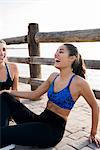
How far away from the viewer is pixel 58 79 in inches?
122

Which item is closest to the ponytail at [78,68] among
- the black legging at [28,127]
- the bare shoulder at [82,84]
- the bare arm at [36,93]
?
the bare shoulder at [82,84]

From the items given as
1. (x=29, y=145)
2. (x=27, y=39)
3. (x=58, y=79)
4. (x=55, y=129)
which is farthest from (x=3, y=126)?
(x=27, y=39)

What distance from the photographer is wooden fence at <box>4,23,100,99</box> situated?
13.7ft

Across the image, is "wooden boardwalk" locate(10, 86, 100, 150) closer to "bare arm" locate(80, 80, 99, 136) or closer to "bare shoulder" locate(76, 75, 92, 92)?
"bare arm" locate(80, 80, 99, 136)

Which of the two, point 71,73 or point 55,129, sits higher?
point 71,73

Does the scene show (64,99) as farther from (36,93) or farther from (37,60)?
(37,60)

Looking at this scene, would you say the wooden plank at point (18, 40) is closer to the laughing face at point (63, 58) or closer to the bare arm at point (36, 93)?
the bare arm at point (36, 93)

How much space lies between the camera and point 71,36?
446cm

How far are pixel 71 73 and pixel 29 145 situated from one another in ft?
2.94

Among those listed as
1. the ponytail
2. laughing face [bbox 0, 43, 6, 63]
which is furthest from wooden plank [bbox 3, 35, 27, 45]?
the ponytail

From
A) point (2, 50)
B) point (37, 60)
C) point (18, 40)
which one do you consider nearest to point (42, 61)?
point (37, 60)

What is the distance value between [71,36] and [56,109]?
1821mm

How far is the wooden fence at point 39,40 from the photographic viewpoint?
13.7ft

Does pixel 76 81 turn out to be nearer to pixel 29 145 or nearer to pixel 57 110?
pixel 57 110
